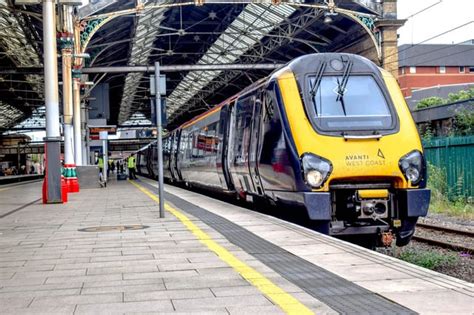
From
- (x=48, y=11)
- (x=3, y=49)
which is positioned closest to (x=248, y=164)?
(x=48, y=11)

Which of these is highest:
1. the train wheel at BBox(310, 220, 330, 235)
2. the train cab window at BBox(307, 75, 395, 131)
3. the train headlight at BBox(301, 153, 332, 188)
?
the train cab window at BBox(307, 75, 395, 131)

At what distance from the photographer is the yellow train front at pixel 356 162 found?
8609 mm

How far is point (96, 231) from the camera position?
10.0 m

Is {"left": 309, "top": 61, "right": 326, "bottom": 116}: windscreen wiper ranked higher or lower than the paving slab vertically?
higher

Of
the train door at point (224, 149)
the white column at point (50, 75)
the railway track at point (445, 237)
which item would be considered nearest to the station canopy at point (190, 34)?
the white column at point (50, 75)

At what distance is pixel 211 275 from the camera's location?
5.97m

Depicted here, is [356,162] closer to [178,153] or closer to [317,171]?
[317,171]

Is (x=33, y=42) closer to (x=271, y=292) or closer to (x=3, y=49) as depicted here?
(x=3, y=49)

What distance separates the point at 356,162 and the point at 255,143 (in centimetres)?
286

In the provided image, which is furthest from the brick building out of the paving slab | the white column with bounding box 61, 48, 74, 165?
the paving slab

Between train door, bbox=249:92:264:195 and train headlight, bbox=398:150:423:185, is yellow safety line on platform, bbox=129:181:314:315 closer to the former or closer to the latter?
train door, bbox=249:92:264:195

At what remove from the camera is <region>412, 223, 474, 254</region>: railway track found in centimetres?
1019

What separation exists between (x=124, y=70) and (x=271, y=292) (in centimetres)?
2808

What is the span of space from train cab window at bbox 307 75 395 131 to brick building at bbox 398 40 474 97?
58.8 meters
